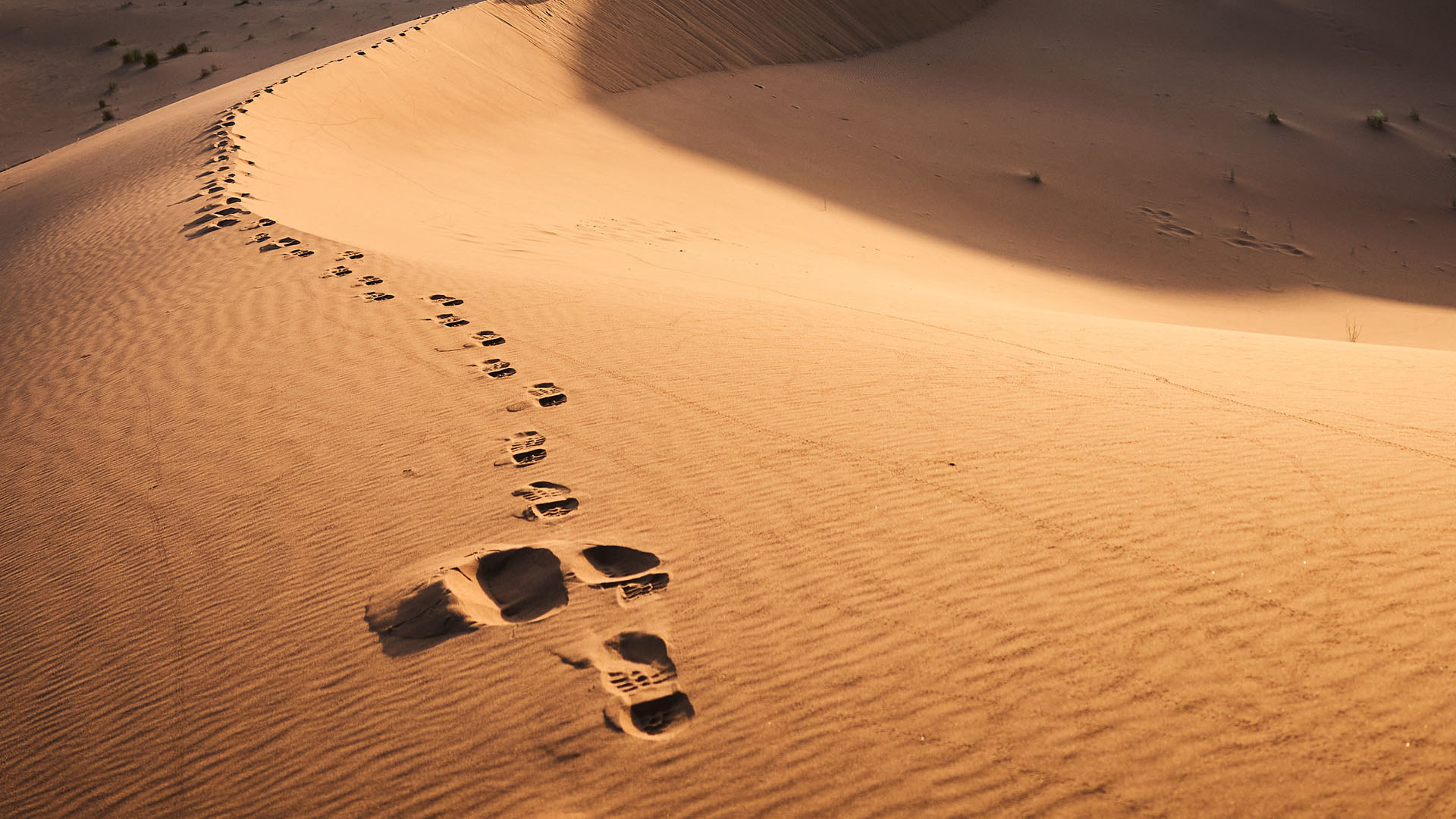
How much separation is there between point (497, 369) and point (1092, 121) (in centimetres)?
1554

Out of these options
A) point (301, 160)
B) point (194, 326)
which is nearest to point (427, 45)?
point (301, 160)

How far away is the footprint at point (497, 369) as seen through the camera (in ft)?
16.9

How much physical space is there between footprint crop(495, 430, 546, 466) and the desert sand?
0.02 metres

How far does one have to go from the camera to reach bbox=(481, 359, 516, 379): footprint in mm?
5141

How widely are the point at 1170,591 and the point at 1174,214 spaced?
40.4 ft

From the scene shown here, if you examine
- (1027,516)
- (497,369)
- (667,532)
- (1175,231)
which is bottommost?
(667,532)

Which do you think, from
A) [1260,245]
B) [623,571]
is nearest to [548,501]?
[623,571]

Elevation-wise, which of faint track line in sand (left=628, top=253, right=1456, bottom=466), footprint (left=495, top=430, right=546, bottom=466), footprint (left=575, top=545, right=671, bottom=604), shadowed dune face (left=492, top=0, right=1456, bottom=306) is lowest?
footprint (left=575, top=545, right=671, bottom=604)

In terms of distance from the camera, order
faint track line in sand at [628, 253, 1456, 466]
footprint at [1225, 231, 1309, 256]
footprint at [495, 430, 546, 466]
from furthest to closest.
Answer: footprint at [1225, 231, 1309, 256] → footprint at [495, 430, 546, 466] → faint track line in sand at [628, 253, 1456, 466]

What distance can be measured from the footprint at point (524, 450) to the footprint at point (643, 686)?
141 centimetres

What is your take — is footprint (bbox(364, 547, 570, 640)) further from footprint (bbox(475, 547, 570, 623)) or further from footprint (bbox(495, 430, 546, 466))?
footprint (bbox(495, 430, 546, 466))

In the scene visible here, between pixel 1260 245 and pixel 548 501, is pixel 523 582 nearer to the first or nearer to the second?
pixel 548 501

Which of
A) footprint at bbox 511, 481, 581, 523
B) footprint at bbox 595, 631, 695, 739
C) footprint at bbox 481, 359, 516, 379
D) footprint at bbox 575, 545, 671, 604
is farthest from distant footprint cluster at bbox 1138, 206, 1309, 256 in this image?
footprint at bbox 595, 631, 695, 739

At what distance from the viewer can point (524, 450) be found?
4273mm
